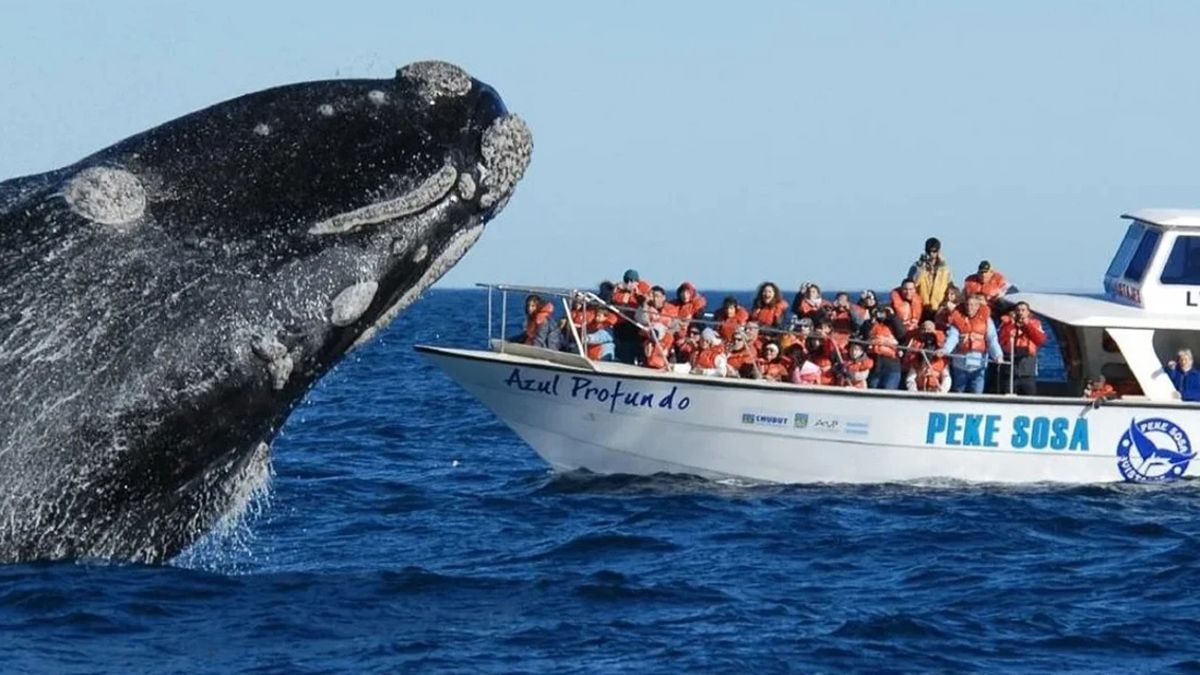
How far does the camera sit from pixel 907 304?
73.5 feet

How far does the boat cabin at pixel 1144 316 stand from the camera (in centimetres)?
2209

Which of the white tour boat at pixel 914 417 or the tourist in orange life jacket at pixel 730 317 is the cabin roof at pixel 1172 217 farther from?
the tourist in orange life jacket at pixel 730 317

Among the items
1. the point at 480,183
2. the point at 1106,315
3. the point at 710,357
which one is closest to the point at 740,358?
the point at 710,357

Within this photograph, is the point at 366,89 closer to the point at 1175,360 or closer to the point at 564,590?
the point at 564,590

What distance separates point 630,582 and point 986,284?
9706mm

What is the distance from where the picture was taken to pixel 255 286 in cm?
796

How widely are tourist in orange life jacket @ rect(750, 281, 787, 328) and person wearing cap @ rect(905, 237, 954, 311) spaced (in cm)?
153

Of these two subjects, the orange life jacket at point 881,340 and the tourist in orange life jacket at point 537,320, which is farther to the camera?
the tourist in orange life jacket at point 537,320

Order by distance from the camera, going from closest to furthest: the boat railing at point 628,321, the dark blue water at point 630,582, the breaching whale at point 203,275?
the breaching whale at point 203,275 < the dark blue water at point 630,582 < the boat railing at point 628,321

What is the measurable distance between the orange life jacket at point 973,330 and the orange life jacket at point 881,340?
0.69 metres

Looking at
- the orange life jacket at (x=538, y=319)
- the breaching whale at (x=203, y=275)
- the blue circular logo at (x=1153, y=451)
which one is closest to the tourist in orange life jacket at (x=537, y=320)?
the orange life jacket at (x=538, y=319)

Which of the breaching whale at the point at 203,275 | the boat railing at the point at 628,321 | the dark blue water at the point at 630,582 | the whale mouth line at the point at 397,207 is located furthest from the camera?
the boat railing at the point at 628,321

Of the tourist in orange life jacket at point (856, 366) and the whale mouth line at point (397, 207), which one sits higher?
the whale mouth line at point (397, 207)

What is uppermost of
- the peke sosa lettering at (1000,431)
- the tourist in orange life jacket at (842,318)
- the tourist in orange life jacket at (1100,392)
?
the tourist in orange life jacket at (842,318)
